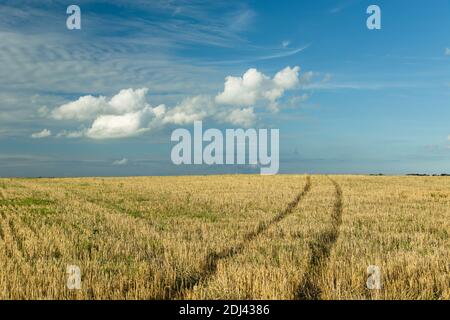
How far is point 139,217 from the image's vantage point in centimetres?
2028

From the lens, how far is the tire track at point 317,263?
25.7 ft

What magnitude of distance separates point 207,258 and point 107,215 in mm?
10782

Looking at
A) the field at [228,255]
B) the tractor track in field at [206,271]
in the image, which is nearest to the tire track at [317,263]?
Result: the field at [228,255]

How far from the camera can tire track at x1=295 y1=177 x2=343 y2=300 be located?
7.82 metres

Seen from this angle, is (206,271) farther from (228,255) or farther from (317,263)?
(317,263)

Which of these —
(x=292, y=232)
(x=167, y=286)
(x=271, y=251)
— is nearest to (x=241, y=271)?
(x=167, y=286)

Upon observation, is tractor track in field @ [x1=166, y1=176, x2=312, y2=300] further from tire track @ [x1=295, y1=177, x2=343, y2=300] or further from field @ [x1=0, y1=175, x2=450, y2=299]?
tire track @ [x1=295, y1=177, x2=343, y2=300]

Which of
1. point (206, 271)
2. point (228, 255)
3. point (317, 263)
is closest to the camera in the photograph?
point (206, 271)

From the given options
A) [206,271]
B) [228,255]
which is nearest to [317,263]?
[228,255]

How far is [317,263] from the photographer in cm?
1009

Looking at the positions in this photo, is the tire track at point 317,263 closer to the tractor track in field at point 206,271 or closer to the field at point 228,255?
the field at point 228,255

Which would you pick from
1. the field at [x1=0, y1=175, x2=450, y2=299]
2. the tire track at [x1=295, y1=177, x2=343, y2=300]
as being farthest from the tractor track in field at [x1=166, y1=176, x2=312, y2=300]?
the tire track at [x1=295, y1=177, x2=343, y2=300]
